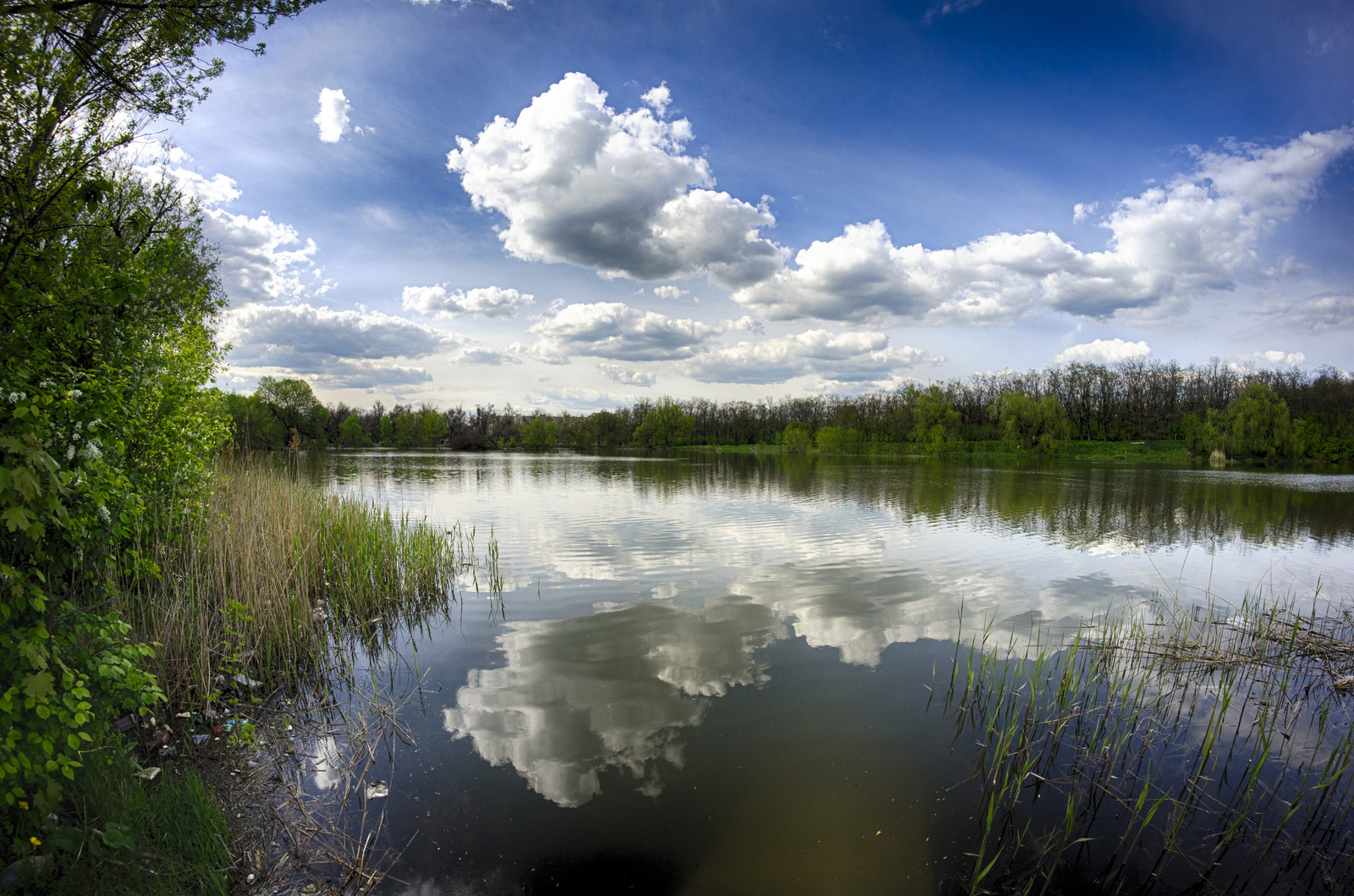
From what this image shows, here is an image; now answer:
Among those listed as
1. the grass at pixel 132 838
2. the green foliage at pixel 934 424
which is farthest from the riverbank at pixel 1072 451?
the grass at pixel 132 838

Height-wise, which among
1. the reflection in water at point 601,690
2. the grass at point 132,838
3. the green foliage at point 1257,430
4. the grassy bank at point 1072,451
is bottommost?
the reflection in water at point 601,690

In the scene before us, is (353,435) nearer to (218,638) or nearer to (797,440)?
(797,440)

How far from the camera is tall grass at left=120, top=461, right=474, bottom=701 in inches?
233

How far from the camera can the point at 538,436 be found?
123250 mm

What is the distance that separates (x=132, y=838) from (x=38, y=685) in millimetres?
1331

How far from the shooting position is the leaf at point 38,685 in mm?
2770

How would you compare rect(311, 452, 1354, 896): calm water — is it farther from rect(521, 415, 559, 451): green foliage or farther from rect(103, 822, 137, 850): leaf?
rect(521, 415, 559, 451): green foliage

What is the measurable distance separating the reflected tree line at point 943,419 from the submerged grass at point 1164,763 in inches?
1770

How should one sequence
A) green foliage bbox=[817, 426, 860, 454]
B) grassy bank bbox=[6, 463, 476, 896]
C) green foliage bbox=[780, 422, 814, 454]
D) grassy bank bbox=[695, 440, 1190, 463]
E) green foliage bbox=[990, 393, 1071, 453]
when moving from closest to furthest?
grassy bank bbox=[6, 463, 476, 896] < grassy bank bbox=[695, 440, 1190, 463] < green foliage bbox=[990, 393, 1071, 453] < green foliage bbox=[817, 426, 860, 454] < green foliage bbox=[780, 422, 814, 454]

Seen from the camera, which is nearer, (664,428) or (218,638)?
(218,638)

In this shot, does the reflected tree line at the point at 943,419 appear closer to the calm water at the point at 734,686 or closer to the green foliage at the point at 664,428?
the green foliage at the point at 664,428

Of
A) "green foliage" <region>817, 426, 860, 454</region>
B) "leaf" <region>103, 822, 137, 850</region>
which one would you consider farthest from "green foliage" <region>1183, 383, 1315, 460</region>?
"leaf" <region>103, 822, 137, 850</region>

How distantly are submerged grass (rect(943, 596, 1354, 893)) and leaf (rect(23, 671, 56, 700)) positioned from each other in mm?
5534

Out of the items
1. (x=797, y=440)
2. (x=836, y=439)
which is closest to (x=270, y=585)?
(x=797, y=440)
